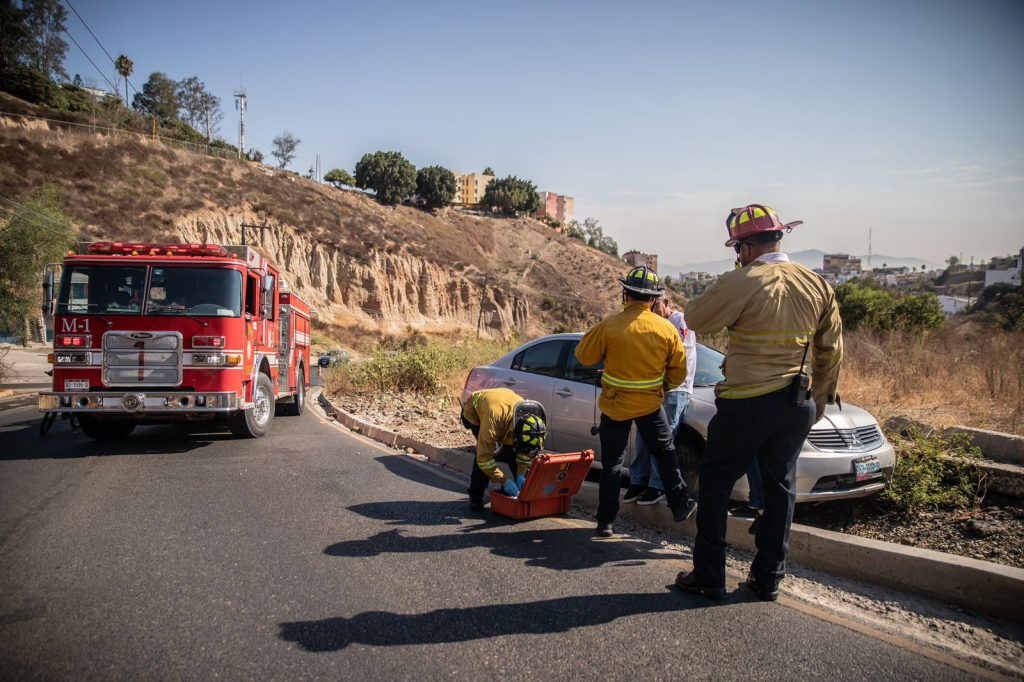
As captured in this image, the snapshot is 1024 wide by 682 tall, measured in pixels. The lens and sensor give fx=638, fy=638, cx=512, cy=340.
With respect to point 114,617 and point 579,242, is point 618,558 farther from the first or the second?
point 579,242

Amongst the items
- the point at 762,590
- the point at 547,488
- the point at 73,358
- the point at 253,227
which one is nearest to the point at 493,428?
the point at 547,488

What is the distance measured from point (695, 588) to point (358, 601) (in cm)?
204

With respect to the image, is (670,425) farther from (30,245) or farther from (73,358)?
(30,245)

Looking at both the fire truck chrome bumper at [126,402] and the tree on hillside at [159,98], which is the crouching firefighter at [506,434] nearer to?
the fire truck chrome bumper at [126,402]

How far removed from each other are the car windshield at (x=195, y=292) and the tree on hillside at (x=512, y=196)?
266 ft

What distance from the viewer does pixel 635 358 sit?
4664mm

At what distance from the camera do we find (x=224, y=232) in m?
42.0

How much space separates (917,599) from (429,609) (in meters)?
2.99

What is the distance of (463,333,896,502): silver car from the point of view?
5.02m

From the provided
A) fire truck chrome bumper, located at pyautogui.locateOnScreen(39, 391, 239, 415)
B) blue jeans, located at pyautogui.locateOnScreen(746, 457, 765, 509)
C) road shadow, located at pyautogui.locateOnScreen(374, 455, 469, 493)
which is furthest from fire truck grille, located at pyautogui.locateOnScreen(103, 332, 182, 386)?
blue jeans, located at pyautogui.locateOnScreen(746, 457, 765, 509)

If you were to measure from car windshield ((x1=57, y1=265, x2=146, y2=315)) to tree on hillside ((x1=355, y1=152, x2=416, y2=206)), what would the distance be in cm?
6126

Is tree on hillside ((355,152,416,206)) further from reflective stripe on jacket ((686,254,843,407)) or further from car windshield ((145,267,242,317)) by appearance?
reflective stripe on jacket ((686,254,843,407))

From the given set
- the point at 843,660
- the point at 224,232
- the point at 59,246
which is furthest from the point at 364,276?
the point at 843,660

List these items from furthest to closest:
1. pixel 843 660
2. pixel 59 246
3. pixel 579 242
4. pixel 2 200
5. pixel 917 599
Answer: pixel 579 242 < pixel 2 200 < pixel 59 246 < pixel 917 599 < pixel 843 660
